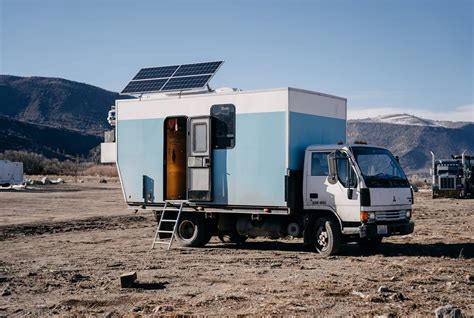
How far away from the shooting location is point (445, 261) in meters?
14.3

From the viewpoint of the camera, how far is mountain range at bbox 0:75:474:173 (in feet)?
427

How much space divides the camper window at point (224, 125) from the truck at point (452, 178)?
28337 mm

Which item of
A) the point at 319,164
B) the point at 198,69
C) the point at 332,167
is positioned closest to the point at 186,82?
the point at 198,69

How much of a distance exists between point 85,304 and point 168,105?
323 inches

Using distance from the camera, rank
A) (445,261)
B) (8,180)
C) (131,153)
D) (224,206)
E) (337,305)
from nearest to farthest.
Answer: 1. (337,305)
2. (445,261)
3. (224,206)
4. (131,153)
5. (8,180)

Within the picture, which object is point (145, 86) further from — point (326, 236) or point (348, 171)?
point (326, 236)

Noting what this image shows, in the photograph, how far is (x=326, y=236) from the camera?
602 inches

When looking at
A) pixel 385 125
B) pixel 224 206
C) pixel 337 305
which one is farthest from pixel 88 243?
pixel 385 125

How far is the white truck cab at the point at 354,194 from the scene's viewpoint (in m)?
14.7

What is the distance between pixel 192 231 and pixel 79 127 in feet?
491

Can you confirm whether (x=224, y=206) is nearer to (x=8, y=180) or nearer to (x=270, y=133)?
(x=270, y=133)

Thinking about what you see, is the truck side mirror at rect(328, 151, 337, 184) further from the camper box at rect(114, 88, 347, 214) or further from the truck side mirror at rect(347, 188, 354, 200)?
the camper box at rect(114, 88, 347, 214)

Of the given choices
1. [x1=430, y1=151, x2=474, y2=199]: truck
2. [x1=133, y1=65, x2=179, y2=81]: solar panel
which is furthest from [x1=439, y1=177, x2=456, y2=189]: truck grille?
[x1=133, y1=65, x2=179, y2=81]: solar panel

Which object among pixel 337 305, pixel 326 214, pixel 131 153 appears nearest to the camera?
pixel 337 305
